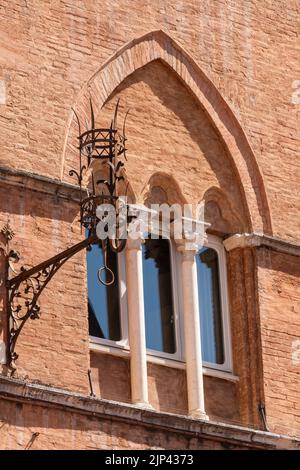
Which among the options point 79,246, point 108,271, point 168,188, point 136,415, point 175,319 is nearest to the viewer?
point 79,246

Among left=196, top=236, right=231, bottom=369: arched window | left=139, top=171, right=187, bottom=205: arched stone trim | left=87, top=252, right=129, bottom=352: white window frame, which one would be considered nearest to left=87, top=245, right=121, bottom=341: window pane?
left=87, top=252, right=129, bottom=352: white window frame

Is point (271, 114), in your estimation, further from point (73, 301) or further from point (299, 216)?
point (73, 301)

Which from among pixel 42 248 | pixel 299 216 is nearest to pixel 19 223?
pixel 42 248

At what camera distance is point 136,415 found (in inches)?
890

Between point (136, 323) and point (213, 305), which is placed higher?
point (213, 305)

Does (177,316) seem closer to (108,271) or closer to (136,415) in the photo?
(108,271)

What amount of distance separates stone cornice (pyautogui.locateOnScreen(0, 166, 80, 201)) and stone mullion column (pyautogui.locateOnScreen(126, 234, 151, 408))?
2.45 ft

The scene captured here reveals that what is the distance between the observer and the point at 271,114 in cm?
2488

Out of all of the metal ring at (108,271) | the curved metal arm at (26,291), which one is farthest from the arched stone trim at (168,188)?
the curved metal arm at (26,291)

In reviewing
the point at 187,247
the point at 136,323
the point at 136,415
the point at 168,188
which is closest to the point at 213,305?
the point at 187,247

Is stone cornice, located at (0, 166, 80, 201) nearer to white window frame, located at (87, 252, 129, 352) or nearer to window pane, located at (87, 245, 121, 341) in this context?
window pane, located at (87, 245, 121, 341)

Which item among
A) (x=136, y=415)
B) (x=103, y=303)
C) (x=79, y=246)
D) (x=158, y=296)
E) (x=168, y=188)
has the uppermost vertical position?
(x=168, y=188)

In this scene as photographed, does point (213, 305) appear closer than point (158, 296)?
No

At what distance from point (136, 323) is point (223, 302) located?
129 centimetres
